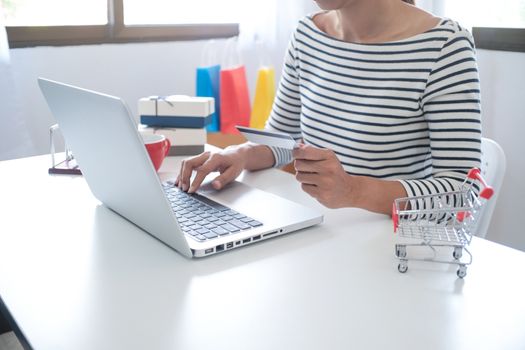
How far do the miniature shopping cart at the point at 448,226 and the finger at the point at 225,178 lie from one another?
35 centimetres

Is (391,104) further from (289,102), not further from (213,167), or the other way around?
(213,167)

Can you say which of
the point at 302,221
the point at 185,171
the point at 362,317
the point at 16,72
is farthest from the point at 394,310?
the point at 16,72

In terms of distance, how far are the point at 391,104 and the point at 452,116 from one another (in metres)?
0.17

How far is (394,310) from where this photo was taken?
2.11ft

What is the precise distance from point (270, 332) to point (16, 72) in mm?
1770

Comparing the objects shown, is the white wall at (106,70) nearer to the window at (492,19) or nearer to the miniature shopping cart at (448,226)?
the window at (492,19)

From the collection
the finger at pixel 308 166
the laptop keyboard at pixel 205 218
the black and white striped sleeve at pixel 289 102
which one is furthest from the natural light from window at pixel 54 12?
the finger at pixel 308 166

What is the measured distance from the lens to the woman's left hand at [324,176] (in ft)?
2.97

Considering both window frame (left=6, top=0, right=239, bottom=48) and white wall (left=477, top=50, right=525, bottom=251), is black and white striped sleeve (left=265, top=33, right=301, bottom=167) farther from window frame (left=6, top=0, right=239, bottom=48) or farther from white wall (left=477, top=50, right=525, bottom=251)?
window frame (left=6, top=0, right=239, bottom=48)

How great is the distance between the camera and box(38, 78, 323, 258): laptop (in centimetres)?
73

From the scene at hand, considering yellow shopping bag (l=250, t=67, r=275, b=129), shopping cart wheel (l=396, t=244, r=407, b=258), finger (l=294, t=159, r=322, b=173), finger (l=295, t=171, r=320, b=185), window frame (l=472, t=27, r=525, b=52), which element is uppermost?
window frame (l=472, t=27, r=525, b=52)

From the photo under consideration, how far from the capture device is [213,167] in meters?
1.07

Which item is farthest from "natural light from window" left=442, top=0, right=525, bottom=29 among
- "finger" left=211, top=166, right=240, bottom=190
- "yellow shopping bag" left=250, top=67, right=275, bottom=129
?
"finger" left=211, top=166, right=240, bottom=190

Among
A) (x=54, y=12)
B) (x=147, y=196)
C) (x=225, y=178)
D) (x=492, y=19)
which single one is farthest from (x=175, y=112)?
(x=492, y=19)
